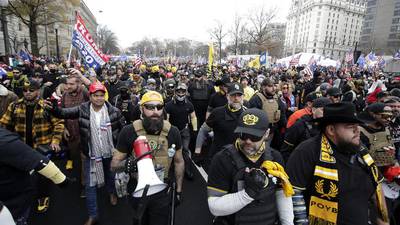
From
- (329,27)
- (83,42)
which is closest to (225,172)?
(83,42)

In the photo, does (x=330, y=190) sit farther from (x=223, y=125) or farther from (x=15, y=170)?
(x=15, y=170)

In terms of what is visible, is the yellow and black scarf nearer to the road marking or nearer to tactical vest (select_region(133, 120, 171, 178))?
tactical vest (select_region(133, 120, 171, 178))

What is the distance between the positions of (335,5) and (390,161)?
5862 inches

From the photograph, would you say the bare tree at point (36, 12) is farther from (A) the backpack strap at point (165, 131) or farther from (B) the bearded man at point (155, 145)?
(A) the backpack strap at point (165, 131)

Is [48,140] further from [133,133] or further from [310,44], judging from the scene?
[310,44]

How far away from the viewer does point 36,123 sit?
409 cm

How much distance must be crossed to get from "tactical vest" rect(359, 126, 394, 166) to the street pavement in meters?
2.51

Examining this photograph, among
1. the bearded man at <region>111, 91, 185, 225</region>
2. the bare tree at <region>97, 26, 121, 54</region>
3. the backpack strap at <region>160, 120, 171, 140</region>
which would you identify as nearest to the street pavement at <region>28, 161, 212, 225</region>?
the bearded man at <region>111, 91, 185, 225</region>

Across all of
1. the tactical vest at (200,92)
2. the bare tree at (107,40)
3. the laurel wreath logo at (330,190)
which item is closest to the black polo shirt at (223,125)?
the laurel wreath logo at (330,190)

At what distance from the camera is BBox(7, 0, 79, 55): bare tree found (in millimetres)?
28688

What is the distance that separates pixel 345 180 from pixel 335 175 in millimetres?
102

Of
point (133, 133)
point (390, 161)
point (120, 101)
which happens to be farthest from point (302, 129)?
point (120, 101)

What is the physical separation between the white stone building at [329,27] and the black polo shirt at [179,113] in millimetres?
127831

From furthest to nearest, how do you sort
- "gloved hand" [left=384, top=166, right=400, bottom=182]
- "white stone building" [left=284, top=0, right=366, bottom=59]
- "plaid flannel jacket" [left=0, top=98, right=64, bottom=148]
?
"white stone building" [left=284, top=0, right=366, bottom=59], "plaid flannel jacket" [left=0, top=98, right=64, bottom=148], "gloved hand" [left=384, top=166, right=400, bottom=182]
